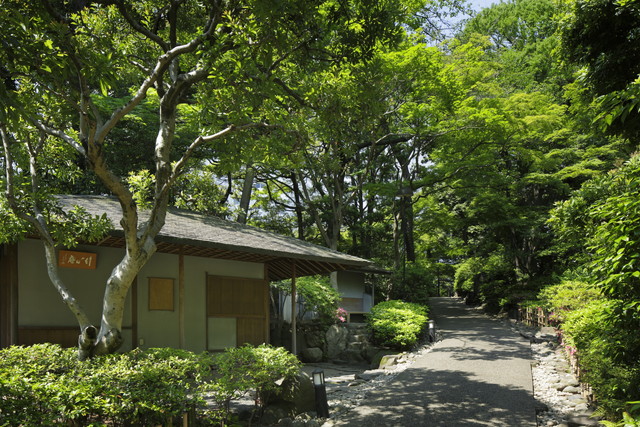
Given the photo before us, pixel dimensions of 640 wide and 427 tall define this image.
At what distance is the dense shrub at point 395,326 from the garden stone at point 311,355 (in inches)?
83.9

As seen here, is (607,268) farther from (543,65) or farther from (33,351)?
(543,65)

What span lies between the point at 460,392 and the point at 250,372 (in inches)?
174

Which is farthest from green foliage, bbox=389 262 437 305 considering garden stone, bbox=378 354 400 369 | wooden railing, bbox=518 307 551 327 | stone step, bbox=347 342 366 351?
garden stone, bbox=378 354 400 369

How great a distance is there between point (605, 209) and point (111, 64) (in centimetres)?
592

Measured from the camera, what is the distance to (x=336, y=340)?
53.1 feet

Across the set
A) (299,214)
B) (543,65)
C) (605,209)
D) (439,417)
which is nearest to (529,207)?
(543,65)

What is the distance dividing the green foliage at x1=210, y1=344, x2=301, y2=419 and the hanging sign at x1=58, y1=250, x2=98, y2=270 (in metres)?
3.64

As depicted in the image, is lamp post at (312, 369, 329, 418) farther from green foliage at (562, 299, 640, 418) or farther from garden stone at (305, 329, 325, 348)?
garden stone at (305, 329, 325, 348)

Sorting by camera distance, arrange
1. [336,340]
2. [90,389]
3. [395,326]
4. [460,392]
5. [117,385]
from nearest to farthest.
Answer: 1. [90,389]
2. [117,385]
3. [460,392]
4. [395,326]
5. [336,340]

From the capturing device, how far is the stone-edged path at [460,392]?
7.77 m

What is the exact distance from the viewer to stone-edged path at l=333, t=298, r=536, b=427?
7770 millimetres

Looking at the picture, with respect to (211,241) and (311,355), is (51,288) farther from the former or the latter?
(311,355)

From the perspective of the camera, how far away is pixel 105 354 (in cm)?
682

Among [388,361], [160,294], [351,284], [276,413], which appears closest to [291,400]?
[276,413]
